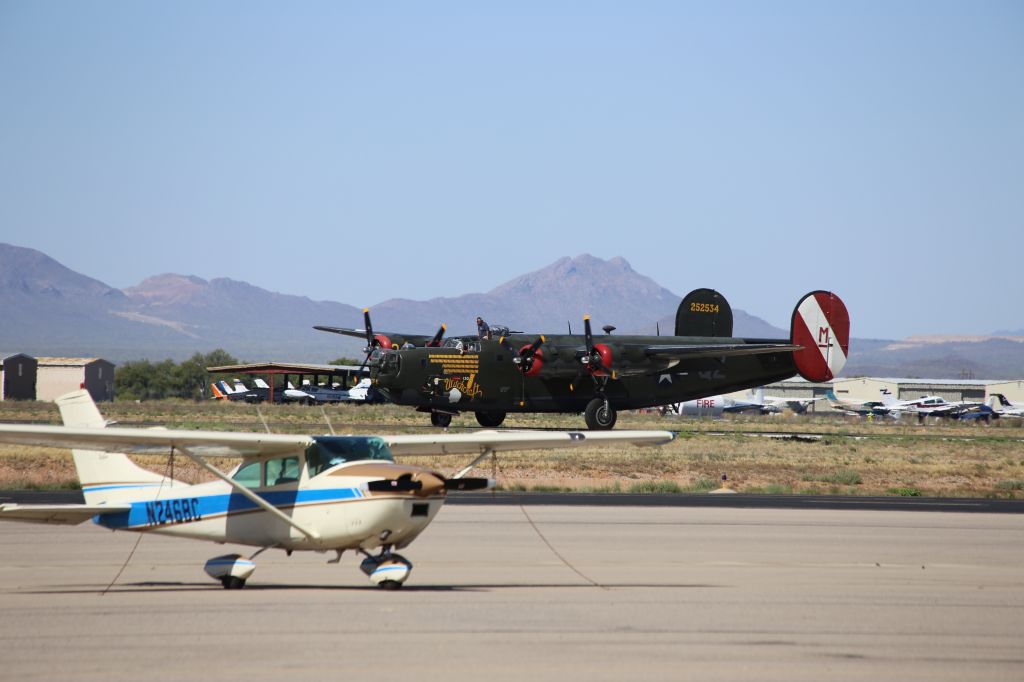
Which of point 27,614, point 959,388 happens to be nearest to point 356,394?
point 27,614

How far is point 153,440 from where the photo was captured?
14.1 m

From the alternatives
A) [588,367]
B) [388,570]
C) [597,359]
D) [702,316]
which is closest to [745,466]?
[597,359]

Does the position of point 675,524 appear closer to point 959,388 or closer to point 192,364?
point 192,364

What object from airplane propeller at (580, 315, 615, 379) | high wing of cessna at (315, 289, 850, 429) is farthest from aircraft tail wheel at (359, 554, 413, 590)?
airplane propeller at (580, 315, 615, 379)

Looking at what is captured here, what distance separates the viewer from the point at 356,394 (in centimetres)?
9281

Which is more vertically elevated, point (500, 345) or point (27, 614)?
point (500, 345)

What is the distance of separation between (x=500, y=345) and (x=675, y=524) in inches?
803

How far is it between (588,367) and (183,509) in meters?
29.4

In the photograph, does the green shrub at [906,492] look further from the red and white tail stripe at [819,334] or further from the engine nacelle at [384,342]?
the engine nacelle at [384,342]

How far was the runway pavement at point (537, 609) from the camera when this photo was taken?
1110cm

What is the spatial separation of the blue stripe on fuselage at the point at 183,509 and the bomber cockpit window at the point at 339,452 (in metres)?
0.46

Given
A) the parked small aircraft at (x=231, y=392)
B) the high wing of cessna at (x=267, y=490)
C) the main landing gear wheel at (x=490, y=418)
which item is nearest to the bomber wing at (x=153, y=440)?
the high wing of cessna at (x=267, y=490)

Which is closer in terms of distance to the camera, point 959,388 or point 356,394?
point 356,394

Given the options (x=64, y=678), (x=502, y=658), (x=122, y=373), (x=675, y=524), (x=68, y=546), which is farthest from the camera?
(x=122, y=373)
